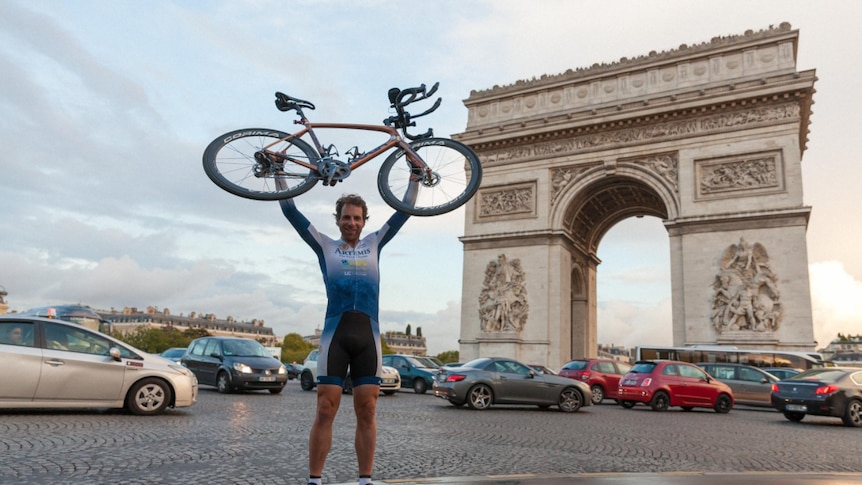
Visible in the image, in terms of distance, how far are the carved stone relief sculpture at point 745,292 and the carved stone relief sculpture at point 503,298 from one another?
836cm

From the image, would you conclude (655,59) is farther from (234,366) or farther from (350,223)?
(350,223)

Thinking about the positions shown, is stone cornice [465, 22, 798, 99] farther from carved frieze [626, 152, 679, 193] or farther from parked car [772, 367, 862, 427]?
parked car [772, 367, 862, 427]

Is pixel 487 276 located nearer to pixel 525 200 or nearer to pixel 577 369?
pixel 525 200

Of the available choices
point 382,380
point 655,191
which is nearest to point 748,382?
point 382,380

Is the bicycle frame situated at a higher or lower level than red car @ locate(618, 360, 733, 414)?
higher

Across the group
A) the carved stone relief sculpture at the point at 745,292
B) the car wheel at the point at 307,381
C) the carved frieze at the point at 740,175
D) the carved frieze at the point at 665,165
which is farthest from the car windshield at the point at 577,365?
the carved frieze at the point at 665,165

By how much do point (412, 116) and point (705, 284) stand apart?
2370cm

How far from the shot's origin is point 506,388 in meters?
14.9

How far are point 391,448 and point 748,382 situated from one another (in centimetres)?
1618

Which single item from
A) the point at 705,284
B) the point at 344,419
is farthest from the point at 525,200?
the point at 344,419

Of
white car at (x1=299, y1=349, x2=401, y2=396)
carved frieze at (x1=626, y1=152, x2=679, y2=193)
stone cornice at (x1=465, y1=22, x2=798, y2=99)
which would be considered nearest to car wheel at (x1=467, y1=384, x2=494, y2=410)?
white car at (x1=299, y1=349, x2=401, y2=396)

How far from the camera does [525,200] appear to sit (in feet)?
106

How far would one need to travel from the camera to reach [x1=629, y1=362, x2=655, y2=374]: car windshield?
17562 mm

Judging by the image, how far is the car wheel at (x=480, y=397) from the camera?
14703 mm
